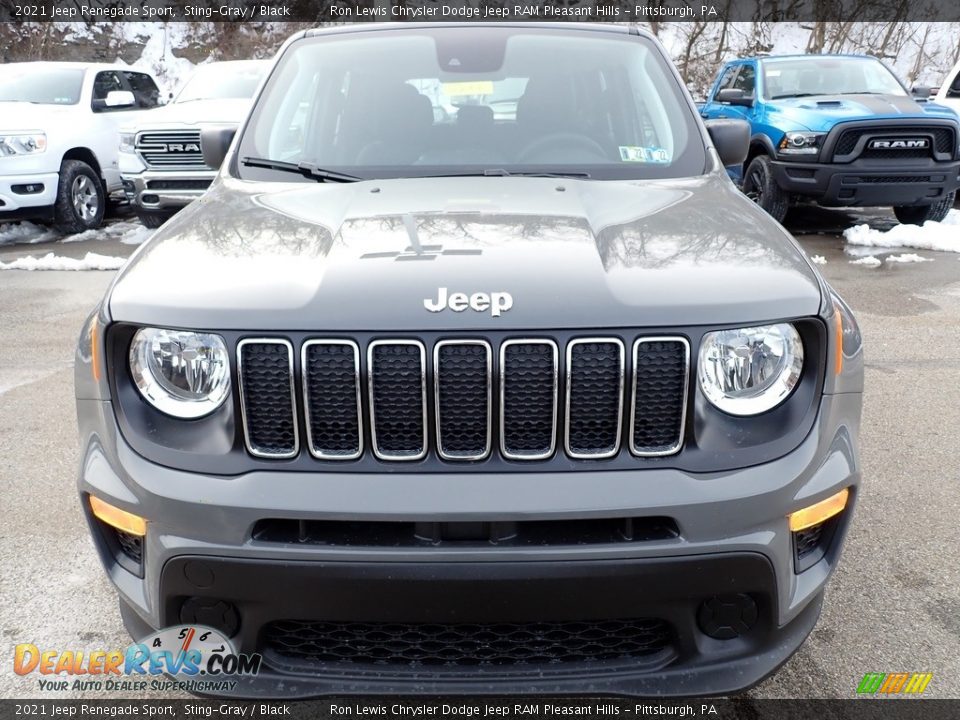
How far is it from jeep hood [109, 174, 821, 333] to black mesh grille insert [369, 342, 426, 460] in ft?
0.20

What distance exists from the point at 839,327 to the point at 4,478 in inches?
132

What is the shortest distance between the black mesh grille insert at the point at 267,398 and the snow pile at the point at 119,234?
8.18m

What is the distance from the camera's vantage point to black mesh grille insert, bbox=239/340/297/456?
1.76 m

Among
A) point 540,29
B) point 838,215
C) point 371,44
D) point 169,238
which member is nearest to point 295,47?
point 371,44

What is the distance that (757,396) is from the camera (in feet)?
6.05

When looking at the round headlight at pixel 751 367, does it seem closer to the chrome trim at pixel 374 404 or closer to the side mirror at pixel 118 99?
the chrome trim at pixel 374 404

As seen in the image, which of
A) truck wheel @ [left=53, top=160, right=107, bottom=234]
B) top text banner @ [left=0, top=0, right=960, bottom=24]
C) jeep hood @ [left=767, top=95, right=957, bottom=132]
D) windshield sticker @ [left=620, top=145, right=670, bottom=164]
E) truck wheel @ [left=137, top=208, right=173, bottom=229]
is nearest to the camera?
windshield sticker @ [left=620, top=145, right=670, bottom=164]

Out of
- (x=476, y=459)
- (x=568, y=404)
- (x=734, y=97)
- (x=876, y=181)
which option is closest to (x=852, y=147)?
(x=876, y=181)

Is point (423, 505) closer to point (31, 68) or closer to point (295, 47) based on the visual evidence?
point (295, 47)

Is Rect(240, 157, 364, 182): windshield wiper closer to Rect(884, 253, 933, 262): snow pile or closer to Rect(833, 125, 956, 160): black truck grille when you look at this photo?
Rect(884, 253, 933, 262): snow pile

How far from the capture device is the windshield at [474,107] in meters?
2.86

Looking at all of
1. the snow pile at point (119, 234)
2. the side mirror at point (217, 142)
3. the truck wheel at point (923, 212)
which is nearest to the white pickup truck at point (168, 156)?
the snow pile at point (119, 234)

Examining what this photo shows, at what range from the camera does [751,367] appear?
183 centimetres

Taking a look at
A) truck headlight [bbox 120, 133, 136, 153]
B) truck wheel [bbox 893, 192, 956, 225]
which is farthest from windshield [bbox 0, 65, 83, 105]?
truck wheel [bbox 893, 192, 956, 225]
